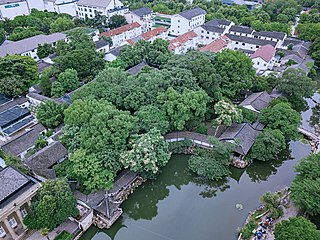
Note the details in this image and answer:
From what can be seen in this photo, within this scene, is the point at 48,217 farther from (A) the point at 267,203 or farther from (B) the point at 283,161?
(B) the point at 283,161

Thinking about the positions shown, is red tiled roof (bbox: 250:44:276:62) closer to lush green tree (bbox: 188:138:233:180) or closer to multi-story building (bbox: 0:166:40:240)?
lush green tree (bbox: 188:138:233:180)

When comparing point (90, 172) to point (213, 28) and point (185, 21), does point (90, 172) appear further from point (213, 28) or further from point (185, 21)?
point (185, 21)

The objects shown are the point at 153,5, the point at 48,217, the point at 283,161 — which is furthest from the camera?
the point at 153,5

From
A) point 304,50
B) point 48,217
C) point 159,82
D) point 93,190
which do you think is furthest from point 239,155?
point 304,50

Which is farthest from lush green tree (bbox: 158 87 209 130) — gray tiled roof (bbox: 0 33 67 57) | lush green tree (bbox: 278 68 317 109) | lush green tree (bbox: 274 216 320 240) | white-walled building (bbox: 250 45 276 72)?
gray tiled roof (bbox: 0 33 67 57)

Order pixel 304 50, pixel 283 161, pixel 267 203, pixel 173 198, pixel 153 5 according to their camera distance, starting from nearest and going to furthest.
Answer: pixel 267 203, pixel 173 198, pixel 283 161, pixel 304 50, pixel 153 5

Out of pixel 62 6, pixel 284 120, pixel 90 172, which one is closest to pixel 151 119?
pixel 90 172
